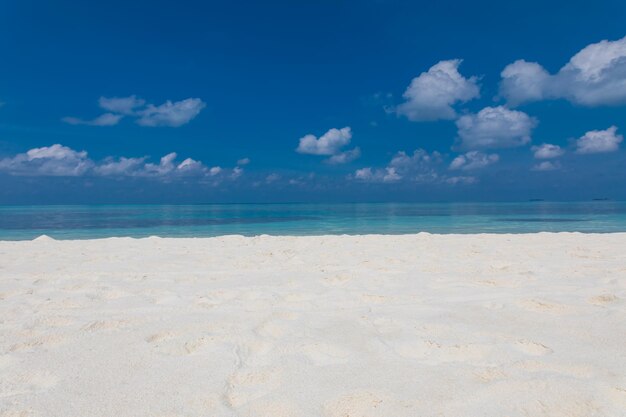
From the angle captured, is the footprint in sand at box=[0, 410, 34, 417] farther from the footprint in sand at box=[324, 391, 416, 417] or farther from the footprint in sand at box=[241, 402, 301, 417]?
the footprint in sand at box=[324, 391, 416, 417]

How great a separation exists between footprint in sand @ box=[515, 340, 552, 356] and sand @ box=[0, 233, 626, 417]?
0.05 ft

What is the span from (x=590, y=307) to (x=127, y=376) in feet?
13.1

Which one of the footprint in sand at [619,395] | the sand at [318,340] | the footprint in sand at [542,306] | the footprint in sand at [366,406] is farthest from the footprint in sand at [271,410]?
the footprint in sand at [542,306]

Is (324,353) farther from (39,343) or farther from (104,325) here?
(39,343)

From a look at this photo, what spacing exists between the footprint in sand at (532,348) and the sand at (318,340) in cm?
2

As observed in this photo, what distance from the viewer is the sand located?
6.80ft

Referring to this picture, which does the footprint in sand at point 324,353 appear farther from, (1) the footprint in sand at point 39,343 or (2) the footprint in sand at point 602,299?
(2) the footprint in sand at point 602,299

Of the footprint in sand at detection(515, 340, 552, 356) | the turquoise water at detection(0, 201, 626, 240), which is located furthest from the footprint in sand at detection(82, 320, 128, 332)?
the turquoise water at detection(0, 201, 626, 240)

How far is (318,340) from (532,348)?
153cm

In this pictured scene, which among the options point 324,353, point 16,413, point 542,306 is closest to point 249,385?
point 324,353

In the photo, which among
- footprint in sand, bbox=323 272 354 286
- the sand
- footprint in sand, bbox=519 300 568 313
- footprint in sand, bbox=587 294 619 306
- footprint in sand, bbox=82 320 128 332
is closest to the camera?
the sand

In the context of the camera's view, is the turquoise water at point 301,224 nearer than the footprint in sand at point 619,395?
No

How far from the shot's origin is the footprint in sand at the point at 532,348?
2686 mm

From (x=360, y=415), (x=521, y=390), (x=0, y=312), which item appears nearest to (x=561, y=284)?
(x=521, y=390)
